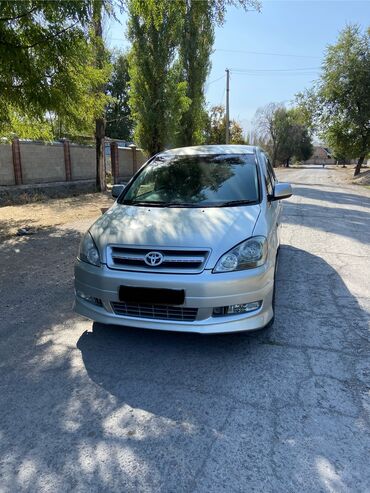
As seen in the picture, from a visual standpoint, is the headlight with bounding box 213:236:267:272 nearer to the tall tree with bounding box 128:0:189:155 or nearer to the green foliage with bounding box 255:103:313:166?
the tall tree with bounding box 128:0:189:155

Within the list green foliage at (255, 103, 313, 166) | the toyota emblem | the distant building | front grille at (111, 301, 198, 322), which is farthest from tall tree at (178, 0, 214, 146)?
the distant building

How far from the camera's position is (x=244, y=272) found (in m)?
3.16

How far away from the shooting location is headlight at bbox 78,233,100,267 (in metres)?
3.46

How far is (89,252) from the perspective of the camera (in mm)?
3561

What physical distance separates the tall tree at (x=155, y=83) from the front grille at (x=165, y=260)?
44.3 feet

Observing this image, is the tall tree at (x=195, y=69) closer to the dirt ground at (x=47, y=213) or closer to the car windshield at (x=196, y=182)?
the dirt ground at (x=47, y=213)

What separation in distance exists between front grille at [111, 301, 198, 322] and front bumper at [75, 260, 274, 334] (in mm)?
33

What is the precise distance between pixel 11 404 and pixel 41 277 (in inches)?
122

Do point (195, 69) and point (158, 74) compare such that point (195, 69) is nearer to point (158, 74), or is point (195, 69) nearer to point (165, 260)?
point (158, 74)

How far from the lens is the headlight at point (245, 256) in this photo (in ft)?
10.4

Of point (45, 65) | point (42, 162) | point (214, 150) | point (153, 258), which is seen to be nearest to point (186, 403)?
point (153, 258)

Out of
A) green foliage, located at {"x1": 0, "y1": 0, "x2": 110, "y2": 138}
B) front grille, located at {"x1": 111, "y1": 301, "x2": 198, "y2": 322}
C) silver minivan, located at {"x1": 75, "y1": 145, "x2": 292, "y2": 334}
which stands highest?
green foliage, located at {"x1": 0, "y1": 0, "x2": 110, "y2": 138}

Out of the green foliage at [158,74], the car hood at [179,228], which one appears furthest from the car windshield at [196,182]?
the green foliage at [158,74]

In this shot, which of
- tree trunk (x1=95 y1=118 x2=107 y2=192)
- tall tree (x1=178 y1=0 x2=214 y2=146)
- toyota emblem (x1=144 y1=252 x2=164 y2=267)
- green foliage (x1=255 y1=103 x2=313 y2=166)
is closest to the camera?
toyota emblem (x1=144 y1=252 x2=164 y2=267)
